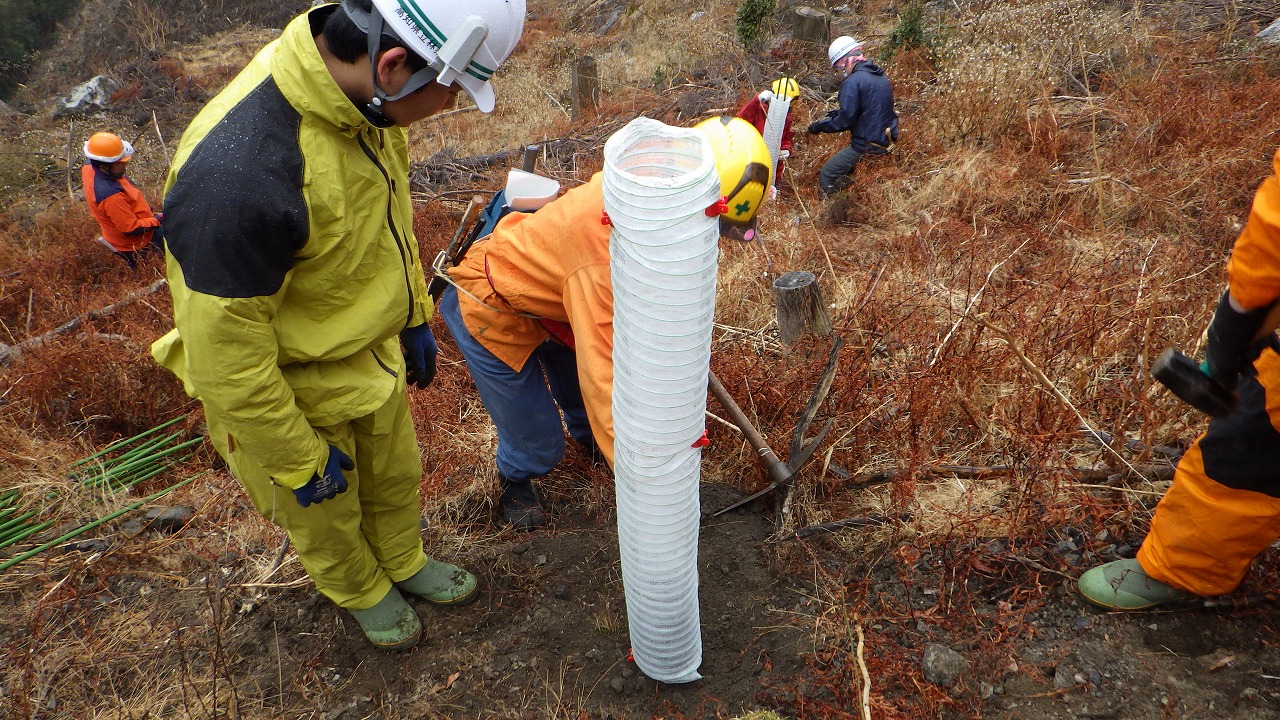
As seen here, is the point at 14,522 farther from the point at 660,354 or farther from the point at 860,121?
the point at 860,121

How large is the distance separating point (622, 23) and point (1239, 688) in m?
15.9

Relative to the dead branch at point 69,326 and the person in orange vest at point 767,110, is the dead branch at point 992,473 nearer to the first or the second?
the person in orange vest at point 767,110

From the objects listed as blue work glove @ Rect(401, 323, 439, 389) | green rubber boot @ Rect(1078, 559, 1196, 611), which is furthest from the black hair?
green rubber boot @ Rect(1078, 559, 1196, 611)

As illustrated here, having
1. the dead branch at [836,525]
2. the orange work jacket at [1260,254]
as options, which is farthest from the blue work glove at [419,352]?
the orange work jacket at [1260,254]

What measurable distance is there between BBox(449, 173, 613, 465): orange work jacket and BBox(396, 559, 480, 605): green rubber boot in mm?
860

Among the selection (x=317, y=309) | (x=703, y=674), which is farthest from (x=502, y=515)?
(x=317, y=309)

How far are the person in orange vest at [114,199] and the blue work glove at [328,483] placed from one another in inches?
214

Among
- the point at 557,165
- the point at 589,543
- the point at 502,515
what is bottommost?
the point at 557,165

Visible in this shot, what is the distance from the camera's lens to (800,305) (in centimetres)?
349

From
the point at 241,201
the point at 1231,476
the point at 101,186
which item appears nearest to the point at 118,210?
the point at 101,186

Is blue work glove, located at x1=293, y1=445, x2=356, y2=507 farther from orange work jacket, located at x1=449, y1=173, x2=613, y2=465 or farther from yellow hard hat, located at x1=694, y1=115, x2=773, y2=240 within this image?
yellow hard hat, located at x1=694, y1=115, x2=773, y2=240

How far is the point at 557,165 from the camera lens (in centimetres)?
821

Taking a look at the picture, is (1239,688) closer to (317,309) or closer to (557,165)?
(317,309)

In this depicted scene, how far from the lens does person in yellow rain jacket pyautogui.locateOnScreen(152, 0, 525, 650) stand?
162cm
